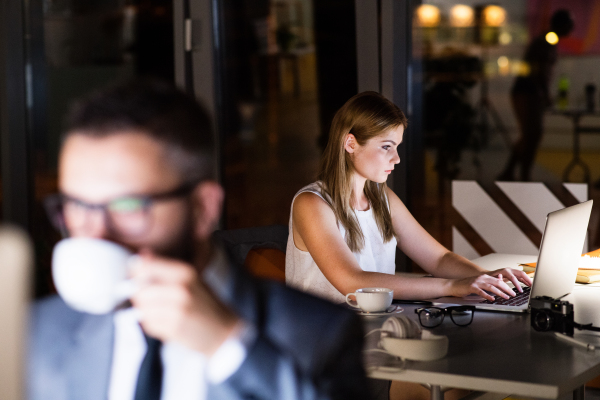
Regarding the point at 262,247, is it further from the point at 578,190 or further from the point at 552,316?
the point at 578,190

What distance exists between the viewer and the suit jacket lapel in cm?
62

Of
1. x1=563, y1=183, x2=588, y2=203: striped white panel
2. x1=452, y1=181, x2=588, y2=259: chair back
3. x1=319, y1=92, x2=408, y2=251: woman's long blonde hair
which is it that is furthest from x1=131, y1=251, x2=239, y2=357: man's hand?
x1=563, y1=183, x2=588, y2=203: striped white panel

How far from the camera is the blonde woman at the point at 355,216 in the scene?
2.29 metres

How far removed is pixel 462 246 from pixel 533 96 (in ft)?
2.75

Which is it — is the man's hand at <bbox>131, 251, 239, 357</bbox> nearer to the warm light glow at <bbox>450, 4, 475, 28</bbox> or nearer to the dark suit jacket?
the dark suit jacket

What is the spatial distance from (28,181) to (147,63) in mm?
1011

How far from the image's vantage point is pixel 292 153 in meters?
→ 4.01

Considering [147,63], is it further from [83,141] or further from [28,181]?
[83,141]

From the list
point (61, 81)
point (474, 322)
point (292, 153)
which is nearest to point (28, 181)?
point (61, 81)

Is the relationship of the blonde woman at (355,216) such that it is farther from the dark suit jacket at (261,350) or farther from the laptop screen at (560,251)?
the dark suit jacket at (261,350)

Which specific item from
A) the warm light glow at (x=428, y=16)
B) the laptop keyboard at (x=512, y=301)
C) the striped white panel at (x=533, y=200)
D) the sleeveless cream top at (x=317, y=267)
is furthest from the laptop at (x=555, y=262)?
the warm light glow at (x=428, y=16)

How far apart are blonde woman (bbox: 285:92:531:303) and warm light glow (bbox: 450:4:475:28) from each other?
1.17 metres

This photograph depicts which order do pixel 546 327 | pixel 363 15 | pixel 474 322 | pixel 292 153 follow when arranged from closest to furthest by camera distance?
pixel 546 327, pixel 474 322, pixel 363 15, pixel 292 153

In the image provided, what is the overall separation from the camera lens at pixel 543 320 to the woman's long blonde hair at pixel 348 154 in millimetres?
800
